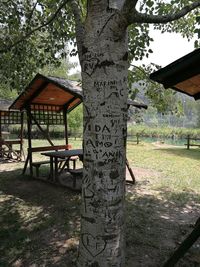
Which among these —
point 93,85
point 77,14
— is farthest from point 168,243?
point 77,14

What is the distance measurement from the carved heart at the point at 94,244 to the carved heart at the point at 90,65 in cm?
155

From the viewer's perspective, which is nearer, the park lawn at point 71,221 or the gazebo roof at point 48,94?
the park lawn at point 71,221

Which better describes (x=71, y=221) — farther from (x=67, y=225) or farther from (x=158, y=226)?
(x=158, y=226)

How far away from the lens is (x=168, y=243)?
13.9 feet

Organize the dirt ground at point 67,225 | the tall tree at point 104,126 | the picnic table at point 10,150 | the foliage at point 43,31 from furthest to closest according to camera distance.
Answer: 1. the picnic table at point 10,150
2. the foliage at point 43,31
3. the dirt ground at point 67,225
4. the tall tree at point 104,126

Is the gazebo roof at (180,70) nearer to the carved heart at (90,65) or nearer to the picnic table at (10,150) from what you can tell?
the carved heart at (90,65)

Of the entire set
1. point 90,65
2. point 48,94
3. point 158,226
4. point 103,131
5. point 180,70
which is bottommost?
point 158,226

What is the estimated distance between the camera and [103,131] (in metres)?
2.38

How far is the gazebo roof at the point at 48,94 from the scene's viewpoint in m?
7.54

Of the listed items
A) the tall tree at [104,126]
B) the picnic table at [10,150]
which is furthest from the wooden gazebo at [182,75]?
the picnic table at [10,150]

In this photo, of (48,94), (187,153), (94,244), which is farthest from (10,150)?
(187,153)

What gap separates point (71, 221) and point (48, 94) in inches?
198

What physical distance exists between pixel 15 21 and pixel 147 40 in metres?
3.13

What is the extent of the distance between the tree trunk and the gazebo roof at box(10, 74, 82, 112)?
460cm
